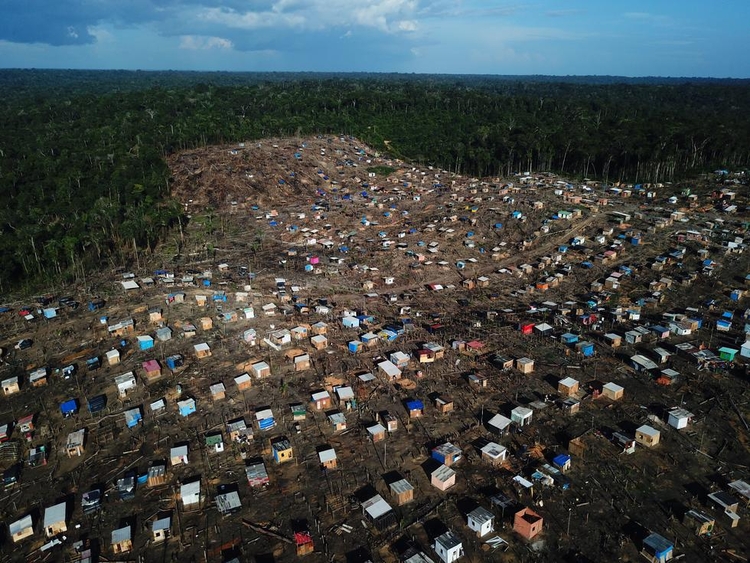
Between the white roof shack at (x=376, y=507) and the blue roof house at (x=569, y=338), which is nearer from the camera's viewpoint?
the white roof shack at (x=376, y=507)

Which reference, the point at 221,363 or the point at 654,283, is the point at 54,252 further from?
the point at 654,283

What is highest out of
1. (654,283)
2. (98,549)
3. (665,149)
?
(665,149)

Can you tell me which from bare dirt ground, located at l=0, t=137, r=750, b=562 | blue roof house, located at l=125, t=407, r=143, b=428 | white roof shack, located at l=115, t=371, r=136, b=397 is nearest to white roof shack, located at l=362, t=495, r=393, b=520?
bare dirt ground, located at l=0, t=137, r=750, b=562

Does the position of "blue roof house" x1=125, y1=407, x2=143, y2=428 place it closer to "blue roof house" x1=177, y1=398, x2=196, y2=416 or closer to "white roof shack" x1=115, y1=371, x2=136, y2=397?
"blue roof house" x1=177, y1=398, x2=196, y2=416

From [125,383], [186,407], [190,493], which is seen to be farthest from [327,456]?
[125,383]

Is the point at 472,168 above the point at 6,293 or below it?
above

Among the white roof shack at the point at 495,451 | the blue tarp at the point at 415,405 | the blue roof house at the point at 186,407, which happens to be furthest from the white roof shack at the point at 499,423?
the blue roof house at the point at 186,407

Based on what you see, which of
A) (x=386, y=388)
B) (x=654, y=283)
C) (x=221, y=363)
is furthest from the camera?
(x=654, y=283)

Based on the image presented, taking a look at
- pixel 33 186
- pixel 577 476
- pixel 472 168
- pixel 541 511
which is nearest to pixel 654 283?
pixel 577 476

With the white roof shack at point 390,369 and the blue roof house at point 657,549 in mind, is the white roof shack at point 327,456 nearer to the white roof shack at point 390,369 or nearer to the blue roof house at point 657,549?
the white roof shack at point 390,369
